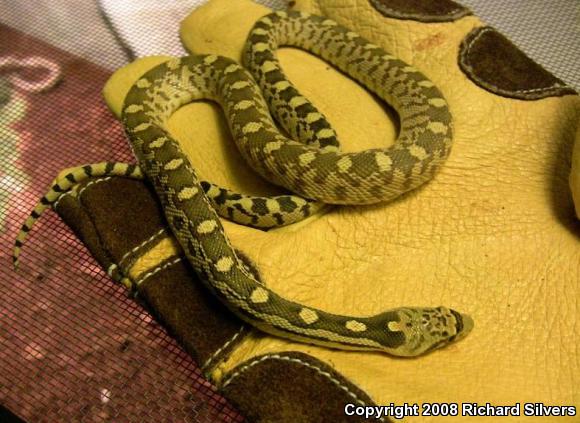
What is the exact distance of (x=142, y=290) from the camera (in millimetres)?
2449

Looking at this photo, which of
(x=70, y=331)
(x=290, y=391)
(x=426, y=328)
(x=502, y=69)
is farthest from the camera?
(x=502, y=69)

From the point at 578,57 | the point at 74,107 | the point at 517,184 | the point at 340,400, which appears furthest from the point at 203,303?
the point at 578,57

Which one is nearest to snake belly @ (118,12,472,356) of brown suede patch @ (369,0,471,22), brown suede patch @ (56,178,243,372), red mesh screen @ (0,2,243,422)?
brown suede patch @ (56,178,243,372)

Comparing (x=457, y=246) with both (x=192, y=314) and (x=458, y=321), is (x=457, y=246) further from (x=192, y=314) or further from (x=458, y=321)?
(x=192, y=314)

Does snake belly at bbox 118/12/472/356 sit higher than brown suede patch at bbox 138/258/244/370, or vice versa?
snake belly at bbox 118/12/472/356

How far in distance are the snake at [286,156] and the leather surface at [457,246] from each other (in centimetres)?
11

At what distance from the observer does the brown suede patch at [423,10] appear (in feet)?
10.4

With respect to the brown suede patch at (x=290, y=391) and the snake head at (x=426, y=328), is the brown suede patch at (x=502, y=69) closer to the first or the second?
the snake head at (x=426, y=328)

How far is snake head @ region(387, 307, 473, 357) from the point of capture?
2244 millimetres

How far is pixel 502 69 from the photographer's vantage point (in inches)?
117

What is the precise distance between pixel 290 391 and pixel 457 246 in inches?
43.4

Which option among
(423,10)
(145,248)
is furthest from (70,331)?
(423,10)

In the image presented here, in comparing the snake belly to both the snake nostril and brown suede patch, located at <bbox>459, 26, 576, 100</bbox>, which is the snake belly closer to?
the snake nostril

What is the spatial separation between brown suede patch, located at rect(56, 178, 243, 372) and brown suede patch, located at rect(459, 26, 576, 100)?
1.88m
